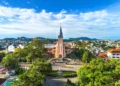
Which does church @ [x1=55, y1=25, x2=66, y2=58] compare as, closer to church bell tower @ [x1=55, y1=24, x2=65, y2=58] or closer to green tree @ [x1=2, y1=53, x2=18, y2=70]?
church bell tower @ [x1=55, y1=24, x2=65, y2=58]

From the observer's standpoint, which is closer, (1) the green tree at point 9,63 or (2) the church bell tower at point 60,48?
(1) the green tree at point 9,63

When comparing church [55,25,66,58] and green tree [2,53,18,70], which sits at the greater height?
church [55,25,66,58]

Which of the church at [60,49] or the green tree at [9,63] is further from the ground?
the church at [60,49]

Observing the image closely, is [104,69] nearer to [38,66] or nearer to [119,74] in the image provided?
[119,74]

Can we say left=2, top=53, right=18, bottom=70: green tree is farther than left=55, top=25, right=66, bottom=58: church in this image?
No

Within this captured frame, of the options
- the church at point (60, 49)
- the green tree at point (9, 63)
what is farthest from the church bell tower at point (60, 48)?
the green tree at point (9, 63)

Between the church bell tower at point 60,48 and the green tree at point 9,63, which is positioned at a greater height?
the church bell tower at point 60,48

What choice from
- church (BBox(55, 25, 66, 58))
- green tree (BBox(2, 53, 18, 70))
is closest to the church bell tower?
church (BBox(55, 25, 66, 58))

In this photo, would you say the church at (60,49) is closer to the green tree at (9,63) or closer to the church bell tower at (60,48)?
the church bell tower at (60,48)

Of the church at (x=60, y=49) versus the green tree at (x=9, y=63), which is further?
the church at (x=60, y=49)

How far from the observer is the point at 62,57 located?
5697 centimetres

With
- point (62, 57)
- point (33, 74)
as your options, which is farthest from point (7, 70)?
point (62, 57)

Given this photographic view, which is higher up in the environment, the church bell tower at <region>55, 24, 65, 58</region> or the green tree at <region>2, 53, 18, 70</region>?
the church bell tower at <region>55, 24, 65, 58</region>

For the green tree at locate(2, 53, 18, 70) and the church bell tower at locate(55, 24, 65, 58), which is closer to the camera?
the green tree at locate(2, 53, 18, 70)
